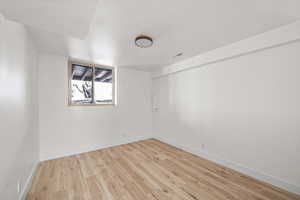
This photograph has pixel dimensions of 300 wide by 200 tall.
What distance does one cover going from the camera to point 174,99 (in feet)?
11.1

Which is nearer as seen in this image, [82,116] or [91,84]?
[82,116]

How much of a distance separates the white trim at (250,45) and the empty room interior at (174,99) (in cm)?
1

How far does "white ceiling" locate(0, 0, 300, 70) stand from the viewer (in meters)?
1.21

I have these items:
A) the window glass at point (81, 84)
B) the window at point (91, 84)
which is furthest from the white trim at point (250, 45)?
the window glass at point (81, 84)

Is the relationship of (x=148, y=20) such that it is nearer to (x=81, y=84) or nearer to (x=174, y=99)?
(x=174, y=99)

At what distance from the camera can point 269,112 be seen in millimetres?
1773

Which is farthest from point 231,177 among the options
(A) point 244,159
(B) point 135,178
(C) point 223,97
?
(B) point 135,178

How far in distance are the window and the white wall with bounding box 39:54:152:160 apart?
0.60 feet

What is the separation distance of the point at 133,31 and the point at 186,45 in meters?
1.12

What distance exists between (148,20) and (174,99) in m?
2.31

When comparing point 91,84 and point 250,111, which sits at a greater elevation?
point 91,84

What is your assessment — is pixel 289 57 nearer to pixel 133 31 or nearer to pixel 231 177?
pixel 231 177

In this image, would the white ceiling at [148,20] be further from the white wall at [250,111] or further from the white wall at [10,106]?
the white wall at [250,111]

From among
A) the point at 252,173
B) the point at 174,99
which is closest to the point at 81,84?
the point at 174,99
